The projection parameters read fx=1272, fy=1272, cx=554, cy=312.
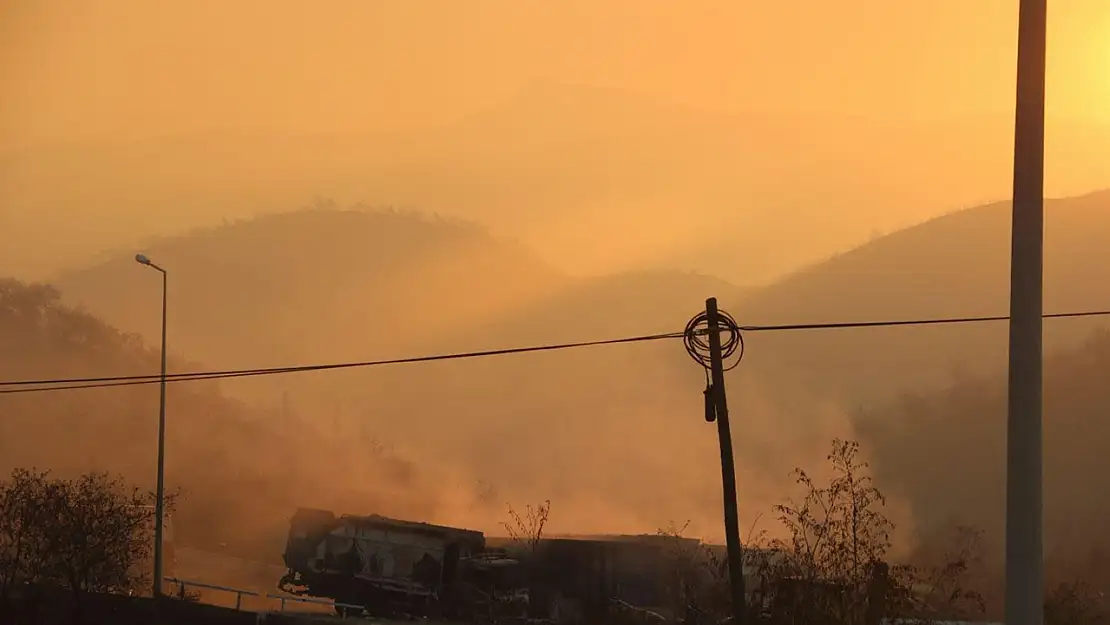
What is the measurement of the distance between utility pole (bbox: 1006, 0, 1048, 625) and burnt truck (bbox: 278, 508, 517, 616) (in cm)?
3388

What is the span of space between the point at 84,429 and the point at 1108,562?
305 feet

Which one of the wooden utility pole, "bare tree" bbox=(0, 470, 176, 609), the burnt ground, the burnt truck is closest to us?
the wooden utility pole

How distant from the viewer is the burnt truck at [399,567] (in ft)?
146

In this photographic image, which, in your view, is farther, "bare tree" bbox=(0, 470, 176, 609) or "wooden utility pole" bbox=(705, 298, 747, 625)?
"bare tree" bbox=(0, 470, 176, 609)

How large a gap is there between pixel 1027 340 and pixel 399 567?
36001mm

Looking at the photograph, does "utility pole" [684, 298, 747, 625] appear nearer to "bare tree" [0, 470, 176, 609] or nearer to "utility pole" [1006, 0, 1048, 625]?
"utility pole" [1006, 0, 1048, 625]

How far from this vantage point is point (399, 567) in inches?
1796

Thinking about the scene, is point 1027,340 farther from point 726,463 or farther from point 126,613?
point 126,613

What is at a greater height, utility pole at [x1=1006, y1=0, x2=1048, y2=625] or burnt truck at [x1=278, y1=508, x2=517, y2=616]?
utility pole at [x1=1006, y1=0, x2=1048, y2=625]

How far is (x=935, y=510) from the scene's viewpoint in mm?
92312

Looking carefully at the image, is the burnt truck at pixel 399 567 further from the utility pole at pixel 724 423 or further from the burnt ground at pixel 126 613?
the utility pole at pixel 724 423

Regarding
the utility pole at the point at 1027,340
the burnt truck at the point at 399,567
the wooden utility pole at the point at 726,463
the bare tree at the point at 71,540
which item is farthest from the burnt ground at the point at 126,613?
the utility pole at the point at 1027,340

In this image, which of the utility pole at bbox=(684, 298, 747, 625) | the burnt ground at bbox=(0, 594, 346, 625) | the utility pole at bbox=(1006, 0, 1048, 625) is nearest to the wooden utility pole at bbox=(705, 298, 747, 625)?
the utility pole at bbox=(684, 298, 747, 625)

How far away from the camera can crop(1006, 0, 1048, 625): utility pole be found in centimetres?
1191
